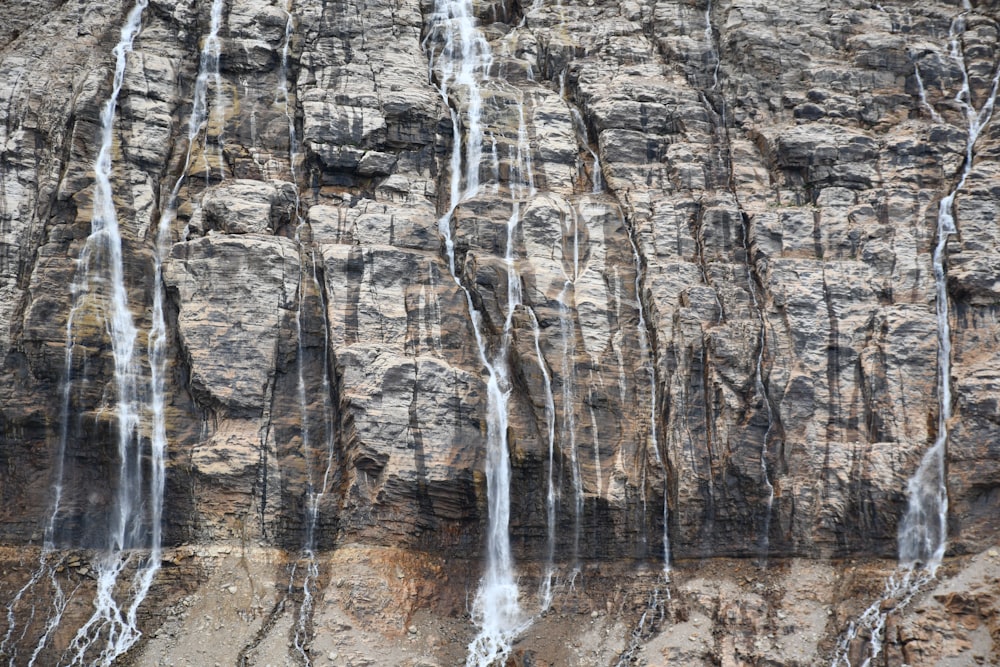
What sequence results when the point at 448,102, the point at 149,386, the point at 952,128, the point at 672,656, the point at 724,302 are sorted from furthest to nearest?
the point at 448,102
the point at 952,128
the point at 724,302
the point at 149,386
the point at 672,656

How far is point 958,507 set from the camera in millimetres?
27906

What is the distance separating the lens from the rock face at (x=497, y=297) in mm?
28484

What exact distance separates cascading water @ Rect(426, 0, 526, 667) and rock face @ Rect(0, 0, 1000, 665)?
0.33m

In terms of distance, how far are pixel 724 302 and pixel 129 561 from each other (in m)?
21.5

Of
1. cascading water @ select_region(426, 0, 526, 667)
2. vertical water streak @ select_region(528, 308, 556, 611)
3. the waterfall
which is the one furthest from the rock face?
cascading water @ select_region(426, 0, 526, 667)

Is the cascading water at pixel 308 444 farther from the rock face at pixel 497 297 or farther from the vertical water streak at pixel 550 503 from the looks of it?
the vertical water streak at pixel 550 503

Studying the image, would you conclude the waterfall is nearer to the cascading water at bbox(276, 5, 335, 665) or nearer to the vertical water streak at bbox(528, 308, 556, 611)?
the cascading water at bbox(276, 5, 335, 665)

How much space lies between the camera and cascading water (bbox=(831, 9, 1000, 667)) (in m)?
26.7

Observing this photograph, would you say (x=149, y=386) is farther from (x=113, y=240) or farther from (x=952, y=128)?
(x=952, y=128)

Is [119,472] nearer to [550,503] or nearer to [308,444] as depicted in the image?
[308,444]

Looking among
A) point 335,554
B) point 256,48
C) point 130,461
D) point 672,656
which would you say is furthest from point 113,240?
point 672,656

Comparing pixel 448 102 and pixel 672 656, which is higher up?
pixel 448 102

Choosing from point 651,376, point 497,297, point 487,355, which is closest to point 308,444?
point 487,355

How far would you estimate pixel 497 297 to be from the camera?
102 ft
